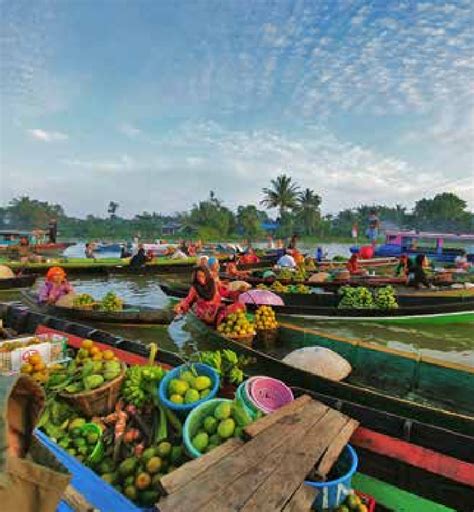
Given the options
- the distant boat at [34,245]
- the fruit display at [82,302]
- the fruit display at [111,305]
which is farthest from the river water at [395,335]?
the distant boat at [34,245]

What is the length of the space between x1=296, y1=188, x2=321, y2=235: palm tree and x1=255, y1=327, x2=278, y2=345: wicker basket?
197 ft

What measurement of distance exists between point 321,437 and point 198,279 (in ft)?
16.6

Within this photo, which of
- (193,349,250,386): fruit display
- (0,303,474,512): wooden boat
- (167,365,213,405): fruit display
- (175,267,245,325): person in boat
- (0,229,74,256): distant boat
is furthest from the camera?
(0,229,74,256): distant boat

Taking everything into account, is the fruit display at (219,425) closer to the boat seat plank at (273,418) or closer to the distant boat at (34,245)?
the boat seat plank at (273,418)

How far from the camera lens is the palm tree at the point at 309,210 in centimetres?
6750

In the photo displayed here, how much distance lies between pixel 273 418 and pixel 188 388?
2.86 ft

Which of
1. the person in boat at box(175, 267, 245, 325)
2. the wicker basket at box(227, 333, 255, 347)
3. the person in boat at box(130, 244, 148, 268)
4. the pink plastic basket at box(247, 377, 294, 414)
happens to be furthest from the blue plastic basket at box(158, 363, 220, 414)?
the person in boat at box(130, 244, 148, 268)

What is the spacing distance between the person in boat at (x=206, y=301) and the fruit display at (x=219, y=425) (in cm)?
446

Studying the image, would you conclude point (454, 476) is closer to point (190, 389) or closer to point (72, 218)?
point (190, 389)

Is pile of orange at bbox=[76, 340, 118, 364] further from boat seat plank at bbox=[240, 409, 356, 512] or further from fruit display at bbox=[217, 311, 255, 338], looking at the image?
fruit display at bbox=[217, 311, 255, 338]

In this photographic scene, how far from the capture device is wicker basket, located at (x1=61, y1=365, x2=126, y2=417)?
3601 mm

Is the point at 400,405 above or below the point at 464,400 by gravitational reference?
above

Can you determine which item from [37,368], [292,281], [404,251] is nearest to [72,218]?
[404,251]

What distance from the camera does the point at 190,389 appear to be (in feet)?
11.9
